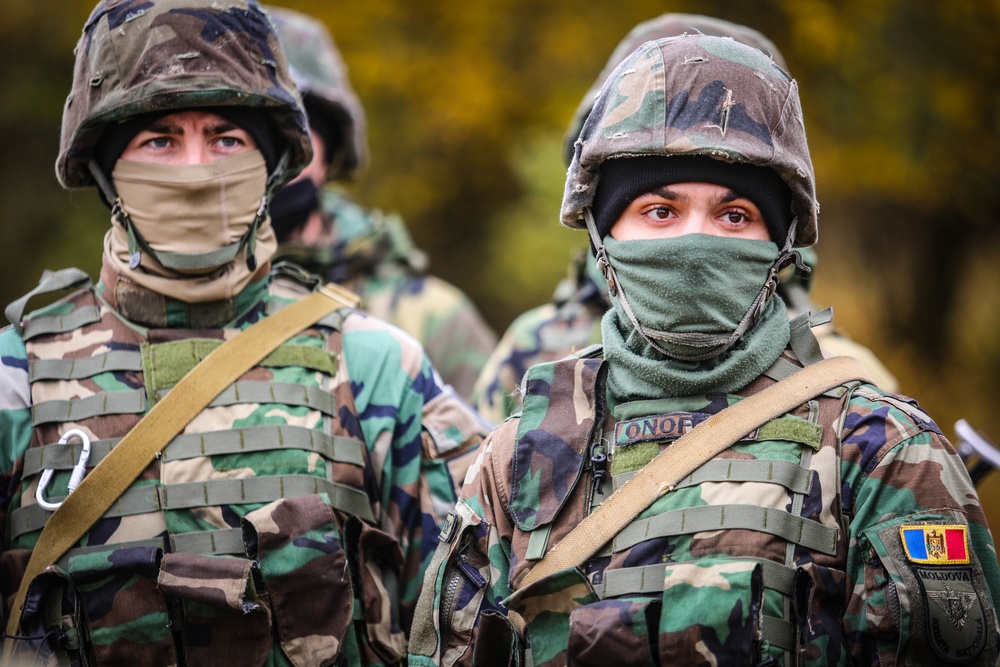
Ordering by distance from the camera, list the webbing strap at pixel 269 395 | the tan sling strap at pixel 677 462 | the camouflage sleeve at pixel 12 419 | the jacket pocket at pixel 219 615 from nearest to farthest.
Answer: the tan sling strap at pixel 677 462
the jacket pocket at pixel 219 615
the camouflage sleeve at pixel 12 419
the webbing strap at pixel 269 395

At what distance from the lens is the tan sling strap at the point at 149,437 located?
147 inches

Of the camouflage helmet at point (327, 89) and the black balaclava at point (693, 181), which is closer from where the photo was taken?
the black balaclava at point (693, 181)

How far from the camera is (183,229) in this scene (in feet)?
13.5

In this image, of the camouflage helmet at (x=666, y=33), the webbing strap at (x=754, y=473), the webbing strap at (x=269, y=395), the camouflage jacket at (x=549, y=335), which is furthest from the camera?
the camouflage jacket at (x=549, y=335)

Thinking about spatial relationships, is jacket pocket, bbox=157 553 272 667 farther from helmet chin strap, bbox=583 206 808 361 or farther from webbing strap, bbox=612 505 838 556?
helmet chin strap, bbox=583 206 808 361

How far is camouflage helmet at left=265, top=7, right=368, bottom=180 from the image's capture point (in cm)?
696

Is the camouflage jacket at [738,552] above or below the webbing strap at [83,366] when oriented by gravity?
below

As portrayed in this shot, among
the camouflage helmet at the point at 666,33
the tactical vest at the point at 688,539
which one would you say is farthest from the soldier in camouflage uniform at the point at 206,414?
the camouflage helmet at the point at 666,33

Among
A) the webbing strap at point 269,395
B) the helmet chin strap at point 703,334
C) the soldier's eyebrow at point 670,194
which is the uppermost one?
the soldier's eyebrow at point 670,194

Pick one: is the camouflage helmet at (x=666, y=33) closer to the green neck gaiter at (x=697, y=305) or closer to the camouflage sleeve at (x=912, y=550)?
the green neck gaiter at (x=697, y=305)

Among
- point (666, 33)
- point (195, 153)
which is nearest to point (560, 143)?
point (666, 33)

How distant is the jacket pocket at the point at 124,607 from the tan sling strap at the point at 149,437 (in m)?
0.13

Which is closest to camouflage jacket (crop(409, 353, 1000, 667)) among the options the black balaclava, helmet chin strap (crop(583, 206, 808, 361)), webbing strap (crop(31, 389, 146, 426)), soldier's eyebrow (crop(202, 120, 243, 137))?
helmet chin strap (crop(583, 206, 808, 361))

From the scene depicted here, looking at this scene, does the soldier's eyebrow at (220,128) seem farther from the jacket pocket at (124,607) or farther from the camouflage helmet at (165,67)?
the jacket pocket at (124,607)
